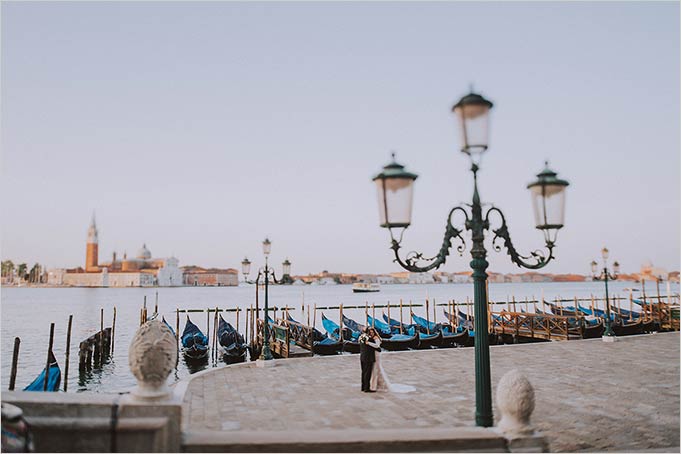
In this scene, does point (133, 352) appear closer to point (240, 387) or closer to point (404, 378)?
point (240, 387)

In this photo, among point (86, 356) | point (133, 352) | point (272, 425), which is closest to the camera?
point (133, 352)

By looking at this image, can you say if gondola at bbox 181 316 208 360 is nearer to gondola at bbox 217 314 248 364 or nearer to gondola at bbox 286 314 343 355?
gondola at bbox 217 314 248 364

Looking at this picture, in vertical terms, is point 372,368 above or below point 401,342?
above

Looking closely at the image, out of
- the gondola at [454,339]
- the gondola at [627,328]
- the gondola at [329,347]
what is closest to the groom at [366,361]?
the gondola at [329,347]

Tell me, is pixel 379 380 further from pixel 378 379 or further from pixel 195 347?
pixel 195 347

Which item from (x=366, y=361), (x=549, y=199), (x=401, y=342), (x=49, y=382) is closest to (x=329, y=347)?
(x=401, y=342)

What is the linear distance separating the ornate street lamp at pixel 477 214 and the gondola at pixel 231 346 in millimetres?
15072

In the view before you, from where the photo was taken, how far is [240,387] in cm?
868

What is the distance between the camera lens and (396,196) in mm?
5184

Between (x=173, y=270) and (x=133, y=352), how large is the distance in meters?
146

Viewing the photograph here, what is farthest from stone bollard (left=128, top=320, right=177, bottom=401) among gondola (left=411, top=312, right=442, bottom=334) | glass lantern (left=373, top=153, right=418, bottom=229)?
gondola (left=411, top=312, right=442, bottom=334)

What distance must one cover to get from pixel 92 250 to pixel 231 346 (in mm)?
139254

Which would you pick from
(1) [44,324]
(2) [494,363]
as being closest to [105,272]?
(1) [44,324]

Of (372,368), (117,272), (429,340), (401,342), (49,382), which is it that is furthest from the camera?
(117,272)
